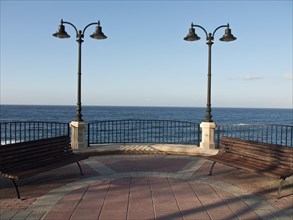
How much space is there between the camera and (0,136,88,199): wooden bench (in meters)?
5.39

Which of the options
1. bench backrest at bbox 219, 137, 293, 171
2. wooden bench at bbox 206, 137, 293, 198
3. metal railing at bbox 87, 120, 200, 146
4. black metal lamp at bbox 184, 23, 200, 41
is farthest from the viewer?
metal railing at bbox 87, 120, 200, 146

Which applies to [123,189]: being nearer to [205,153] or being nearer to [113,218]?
[113,218]

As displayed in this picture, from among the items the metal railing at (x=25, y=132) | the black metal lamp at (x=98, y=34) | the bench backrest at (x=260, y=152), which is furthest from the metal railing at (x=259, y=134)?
the metal railing at (x=25, y=132)

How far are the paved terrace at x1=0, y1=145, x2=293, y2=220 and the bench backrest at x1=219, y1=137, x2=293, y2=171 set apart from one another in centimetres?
54

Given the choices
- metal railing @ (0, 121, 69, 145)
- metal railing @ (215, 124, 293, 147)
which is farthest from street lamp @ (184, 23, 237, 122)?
metal railing @ (0, 121, 69, 145)

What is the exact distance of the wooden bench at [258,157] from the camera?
222 inches

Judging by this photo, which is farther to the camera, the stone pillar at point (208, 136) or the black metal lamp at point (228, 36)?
the stone pillar at point (208, 136)

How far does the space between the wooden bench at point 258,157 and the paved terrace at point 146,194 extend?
0.45 m

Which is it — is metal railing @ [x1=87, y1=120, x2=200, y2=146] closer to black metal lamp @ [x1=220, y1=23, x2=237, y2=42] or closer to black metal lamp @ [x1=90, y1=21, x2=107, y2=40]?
black metal lamp @ [x1=90, y1=21, x2=107, y2=40]

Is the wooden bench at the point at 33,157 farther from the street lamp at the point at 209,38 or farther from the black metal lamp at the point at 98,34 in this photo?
the street lamp at the point at 209,38

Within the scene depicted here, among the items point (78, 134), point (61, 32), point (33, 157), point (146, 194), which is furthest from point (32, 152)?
point (61, 32)

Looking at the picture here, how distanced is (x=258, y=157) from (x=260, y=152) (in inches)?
4.8

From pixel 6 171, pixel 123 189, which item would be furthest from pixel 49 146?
pixel 123 189

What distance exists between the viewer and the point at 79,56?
10.6 m
